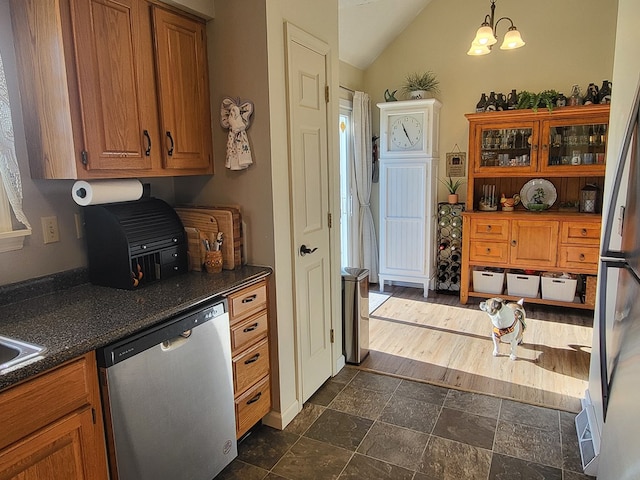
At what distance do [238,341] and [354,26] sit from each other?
3237 mm

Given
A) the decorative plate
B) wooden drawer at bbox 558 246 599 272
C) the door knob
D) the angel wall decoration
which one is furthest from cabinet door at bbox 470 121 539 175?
the angel wall decoration

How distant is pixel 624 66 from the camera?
6.97ft

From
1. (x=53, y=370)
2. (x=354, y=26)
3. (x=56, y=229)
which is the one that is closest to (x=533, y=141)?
(x=354, y=26)

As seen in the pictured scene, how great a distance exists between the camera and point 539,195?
438 centimetres

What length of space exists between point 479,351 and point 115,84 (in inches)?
114

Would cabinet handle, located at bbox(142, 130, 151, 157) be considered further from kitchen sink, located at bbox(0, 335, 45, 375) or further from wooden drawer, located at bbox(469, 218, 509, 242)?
wooden drawer, located at bbox(469, 218, 509, 242)

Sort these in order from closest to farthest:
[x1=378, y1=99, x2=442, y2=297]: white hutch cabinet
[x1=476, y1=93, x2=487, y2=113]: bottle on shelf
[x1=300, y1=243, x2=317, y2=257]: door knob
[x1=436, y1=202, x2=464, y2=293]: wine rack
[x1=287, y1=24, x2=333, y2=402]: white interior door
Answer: [x1=287, y1=24, x2=333, y2=402]: white interior door < [x1=300, y1=243, x2=317, y2=257]: door knob < [x1=476, y1=93, x2=487, y2=113]: bottle on shelf < [x1=378, y1=99, x2=442, y2=297]: white hutch cabinet < [x1=436, y1=202, x2=464, y2=293]: wine rack

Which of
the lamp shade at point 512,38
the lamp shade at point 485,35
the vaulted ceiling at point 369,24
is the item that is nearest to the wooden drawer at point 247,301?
the lamp shade at point 485,35

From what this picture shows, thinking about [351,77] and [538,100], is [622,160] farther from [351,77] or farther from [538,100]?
[351,77]

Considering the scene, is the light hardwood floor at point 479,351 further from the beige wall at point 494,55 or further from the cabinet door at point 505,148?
the beige wall at point 494,55

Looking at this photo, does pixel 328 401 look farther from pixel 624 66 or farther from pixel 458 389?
pixel 624 66

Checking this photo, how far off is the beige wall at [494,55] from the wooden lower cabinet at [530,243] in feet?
2.62

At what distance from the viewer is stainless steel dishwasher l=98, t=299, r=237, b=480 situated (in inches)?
59.9

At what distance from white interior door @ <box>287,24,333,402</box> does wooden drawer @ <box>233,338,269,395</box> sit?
0.88 ft
